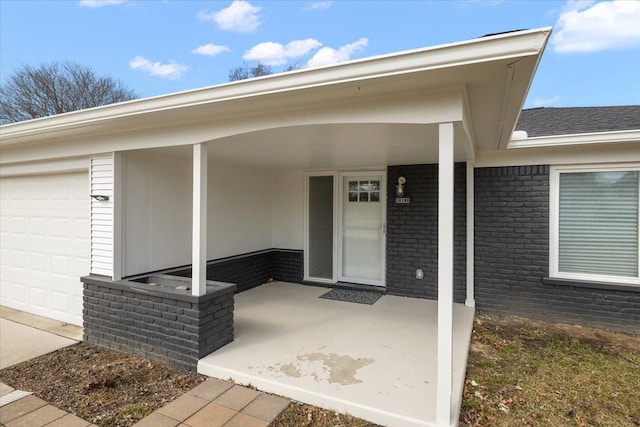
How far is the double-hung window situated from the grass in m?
0.82

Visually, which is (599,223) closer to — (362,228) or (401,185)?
(401,185)

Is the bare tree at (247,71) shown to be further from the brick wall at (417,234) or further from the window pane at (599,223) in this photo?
the window pane at (599,223)

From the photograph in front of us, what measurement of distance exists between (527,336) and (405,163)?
9.47 feet

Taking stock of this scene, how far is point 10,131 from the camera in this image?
14.8 ft

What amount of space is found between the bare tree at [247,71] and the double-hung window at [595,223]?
14.6m

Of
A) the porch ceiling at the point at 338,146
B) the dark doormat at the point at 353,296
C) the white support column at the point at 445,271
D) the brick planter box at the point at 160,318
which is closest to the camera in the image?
the white support column at the point at 445,271

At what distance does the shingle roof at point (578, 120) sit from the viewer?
5.15 meters

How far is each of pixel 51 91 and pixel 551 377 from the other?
18.7 meters

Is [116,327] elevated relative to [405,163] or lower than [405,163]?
lower

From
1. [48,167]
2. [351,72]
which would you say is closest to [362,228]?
[351,72]

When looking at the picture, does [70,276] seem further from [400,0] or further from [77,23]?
[77,23]

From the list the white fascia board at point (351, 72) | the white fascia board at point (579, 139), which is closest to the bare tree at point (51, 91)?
the white fascia board at point (351, 72)

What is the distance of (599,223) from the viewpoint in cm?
473

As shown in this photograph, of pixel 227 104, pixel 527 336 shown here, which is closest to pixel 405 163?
pixel 527 336
